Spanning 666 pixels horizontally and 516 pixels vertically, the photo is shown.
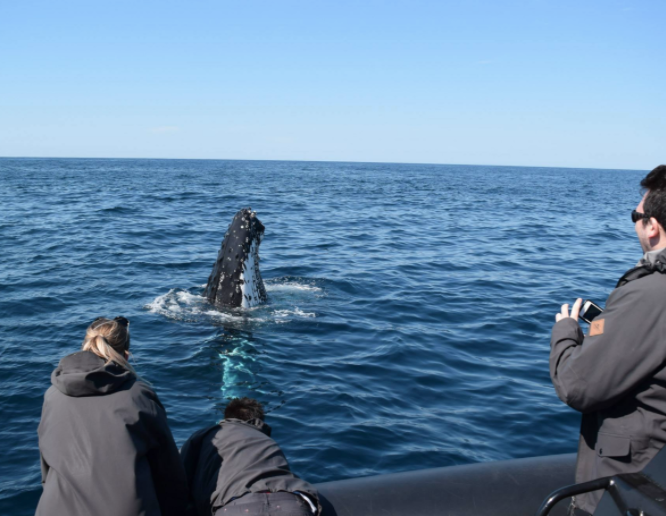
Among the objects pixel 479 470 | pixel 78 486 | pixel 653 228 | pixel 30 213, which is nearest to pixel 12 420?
pixel 78 486

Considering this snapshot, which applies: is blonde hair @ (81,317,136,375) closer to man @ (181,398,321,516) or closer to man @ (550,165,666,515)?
man @ (181,398,321,516)

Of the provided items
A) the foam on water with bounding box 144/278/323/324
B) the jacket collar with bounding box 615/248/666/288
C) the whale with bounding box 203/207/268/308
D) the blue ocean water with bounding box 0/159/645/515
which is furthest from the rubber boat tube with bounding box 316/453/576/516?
the whale with bounding box 203/207/268/308

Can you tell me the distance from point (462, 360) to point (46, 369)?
21.1ft

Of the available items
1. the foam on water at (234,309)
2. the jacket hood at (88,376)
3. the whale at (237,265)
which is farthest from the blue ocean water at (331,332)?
the jacket hood at (88,376)

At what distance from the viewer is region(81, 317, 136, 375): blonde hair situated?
3.70 meters

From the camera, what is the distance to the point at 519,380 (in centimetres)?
912

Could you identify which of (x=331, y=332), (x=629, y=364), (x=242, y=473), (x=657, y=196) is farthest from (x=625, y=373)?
(x=331, y=332)

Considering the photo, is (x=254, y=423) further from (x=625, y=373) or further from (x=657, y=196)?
(x=657, y=196)

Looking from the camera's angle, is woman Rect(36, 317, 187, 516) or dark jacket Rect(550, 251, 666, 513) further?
woman Rect(36, 317, 187, 516)

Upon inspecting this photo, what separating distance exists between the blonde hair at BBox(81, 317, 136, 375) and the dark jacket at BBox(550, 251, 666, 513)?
2.51m

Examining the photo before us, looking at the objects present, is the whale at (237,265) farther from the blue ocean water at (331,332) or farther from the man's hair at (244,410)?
the man's hair at (244,410)

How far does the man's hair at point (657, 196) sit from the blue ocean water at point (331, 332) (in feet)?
14.9

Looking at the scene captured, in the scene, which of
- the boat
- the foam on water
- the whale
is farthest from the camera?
the foam on water

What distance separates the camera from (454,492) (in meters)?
4.11
